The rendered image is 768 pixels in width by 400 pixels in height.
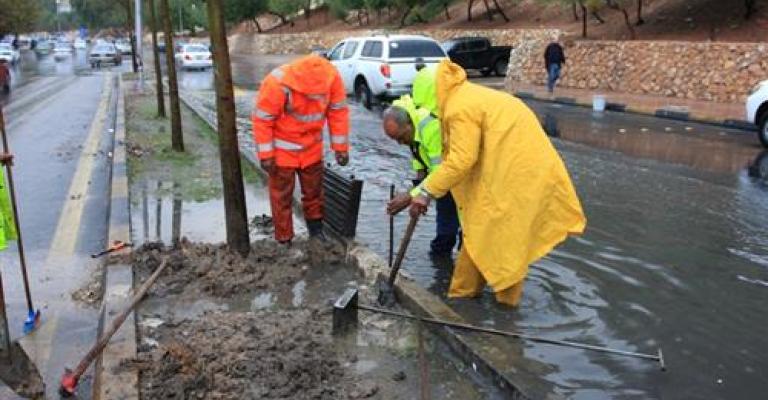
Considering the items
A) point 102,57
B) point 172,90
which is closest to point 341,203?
point 172,90

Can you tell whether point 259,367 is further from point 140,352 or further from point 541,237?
point 541,237

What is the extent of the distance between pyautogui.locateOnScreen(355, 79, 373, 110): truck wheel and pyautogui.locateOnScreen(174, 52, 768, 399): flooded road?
8845mm

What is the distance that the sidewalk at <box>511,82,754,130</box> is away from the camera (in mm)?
17078

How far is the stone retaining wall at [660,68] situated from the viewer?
19.9m

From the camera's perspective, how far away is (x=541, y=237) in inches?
194

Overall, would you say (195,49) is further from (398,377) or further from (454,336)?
(398,377)

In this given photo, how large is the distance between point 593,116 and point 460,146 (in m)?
14.5

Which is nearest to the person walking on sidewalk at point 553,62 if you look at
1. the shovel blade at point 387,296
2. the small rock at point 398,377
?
the shovel blade at point 387,296

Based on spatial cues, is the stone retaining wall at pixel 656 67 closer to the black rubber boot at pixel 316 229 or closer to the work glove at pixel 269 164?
the black rubber boot at pixel 316 229

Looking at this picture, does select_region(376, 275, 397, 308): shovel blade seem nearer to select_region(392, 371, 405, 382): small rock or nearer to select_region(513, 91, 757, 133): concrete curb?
select_region(392, 371, 405, 382): small rock

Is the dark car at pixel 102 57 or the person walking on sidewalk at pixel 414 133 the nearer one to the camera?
the person walking on sidewalk at pixel 414 133

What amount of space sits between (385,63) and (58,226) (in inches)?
496

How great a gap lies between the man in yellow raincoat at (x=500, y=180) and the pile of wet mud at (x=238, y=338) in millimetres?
1085

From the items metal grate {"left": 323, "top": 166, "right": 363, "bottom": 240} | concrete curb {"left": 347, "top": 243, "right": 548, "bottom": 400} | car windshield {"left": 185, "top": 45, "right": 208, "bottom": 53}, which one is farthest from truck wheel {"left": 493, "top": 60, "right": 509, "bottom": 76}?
concrete curb {"left": 347, "top": 243, "right": 548, "bottom": 400}
